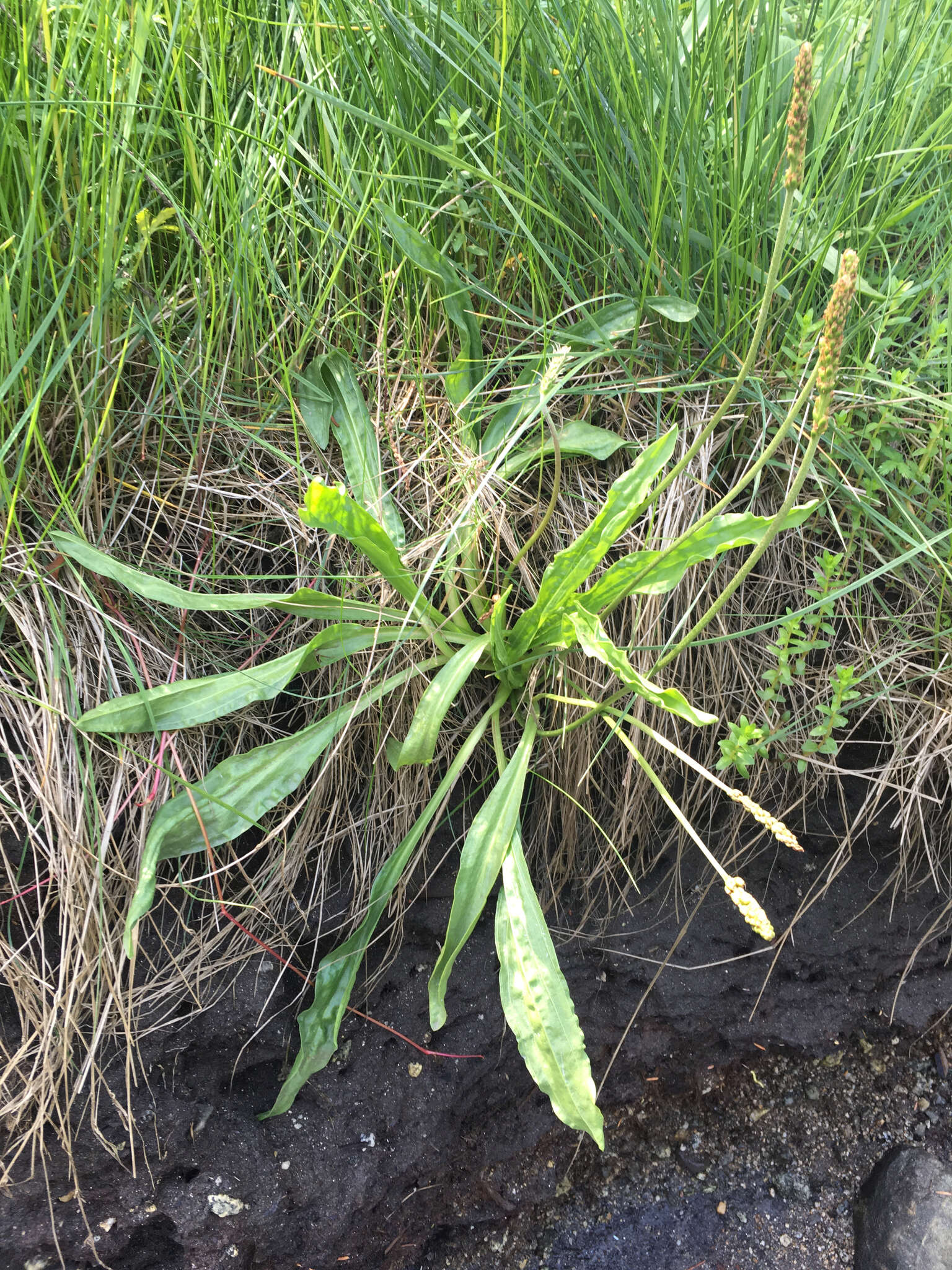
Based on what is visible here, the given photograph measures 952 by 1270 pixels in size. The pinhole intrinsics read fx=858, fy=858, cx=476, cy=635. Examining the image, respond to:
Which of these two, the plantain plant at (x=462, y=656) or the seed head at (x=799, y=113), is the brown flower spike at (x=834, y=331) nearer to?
the seed head at (x=799, y=113)

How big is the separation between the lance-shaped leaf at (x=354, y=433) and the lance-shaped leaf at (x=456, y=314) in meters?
0.15

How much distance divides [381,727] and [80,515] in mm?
576

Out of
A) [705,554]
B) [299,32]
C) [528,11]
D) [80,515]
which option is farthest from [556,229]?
[80,515]

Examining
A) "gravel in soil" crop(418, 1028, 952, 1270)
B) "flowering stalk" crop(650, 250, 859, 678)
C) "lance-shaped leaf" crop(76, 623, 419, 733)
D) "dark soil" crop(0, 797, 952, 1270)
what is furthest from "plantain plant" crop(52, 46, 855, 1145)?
"gravel in soil" crop(418, 1028, 952, 1270)

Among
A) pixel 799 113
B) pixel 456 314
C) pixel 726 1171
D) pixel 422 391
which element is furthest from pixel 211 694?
pixel 726 1171

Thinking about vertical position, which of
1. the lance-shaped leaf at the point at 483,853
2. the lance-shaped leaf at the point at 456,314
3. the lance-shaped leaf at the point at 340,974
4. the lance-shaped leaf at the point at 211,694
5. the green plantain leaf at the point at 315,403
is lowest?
the lance-shaped leaf at the point at 340,974

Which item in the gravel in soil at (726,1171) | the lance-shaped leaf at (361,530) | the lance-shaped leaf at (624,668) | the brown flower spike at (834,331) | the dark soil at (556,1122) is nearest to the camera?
the brown flower spike at (834,331)

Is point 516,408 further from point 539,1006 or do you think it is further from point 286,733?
point 539,1006

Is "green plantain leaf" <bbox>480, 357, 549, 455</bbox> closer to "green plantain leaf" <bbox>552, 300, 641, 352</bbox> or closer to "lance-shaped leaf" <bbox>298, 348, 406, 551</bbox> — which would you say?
"green plantain leaf" <bbox>552, 300, 641, 352</bbox>

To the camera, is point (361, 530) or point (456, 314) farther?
point (456, 314)

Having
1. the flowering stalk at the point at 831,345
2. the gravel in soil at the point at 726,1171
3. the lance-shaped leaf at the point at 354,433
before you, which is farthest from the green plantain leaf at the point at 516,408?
the gravel in soil at the point at 726,1171

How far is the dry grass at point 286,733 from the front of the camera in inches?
Result: 48.9

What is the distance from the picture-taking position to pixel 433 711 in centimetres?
121

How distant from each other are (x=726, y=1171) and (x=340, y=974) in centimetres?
84
